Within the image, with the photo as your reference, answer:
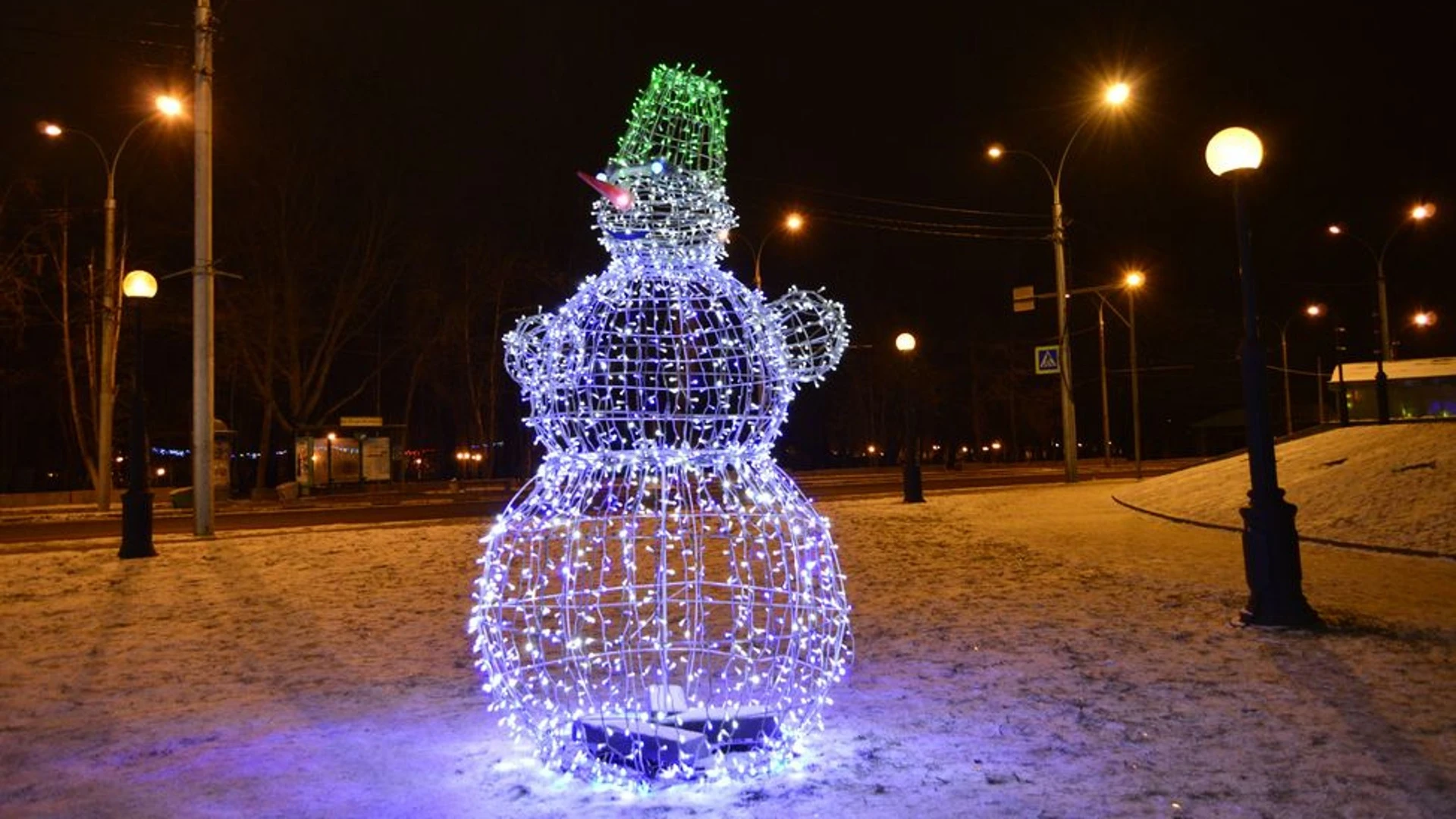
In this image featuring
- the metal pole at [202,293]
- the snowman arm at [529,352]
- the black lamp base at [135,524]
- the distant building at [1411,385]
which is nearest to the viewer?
the snowman arm at [529,352]

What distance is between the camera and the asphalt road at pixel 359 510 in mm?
19703

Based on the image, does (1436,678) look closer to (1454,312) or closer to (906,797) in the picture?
(906,797)

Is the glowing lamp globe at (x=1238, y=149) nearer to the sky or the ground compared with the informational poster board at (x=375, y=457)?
nearer to the sky

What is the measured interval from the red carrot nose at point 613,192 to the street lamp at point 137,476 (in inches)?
430

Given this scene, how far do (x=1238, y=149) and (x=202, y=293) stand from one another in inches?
564

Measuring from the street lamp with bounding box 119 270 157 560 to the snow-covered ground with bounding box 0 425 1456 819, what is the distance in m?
0.95

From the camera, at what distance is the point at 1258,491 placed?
27.1 ft

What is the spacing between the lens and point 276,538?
15938mm

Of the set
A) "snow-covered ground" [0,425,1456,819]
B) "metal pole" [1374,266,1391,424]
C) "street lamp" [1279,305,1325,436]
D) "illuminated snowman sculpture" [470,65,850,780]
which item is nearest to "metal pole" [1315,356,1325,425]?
"street lamp" [1279,305,1325,436]

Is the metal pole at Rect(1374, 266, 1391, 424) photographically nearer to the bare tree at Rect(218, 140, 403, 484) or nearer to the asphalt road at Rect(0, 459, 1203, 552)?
the asphalt road at Rect(0, 459, 1203, 552)

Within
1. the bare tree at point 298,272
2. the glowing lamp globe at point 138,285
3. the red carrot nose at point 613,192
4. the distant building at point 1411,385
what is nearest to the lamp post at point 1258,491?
the red carrot nose at point 613,192

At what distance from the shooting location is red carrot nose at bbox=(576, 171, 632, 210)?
4.87 meters

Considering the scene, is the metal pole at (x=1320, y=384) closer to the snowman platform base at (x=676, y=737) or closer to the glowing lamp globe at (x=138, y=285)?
the glowing lamp globe at (x=138, y=285)

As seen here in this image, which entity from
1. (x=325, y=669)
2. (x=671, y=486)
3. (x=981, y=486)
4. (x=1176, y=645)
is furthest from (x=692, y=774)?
(x=981, y=486)
